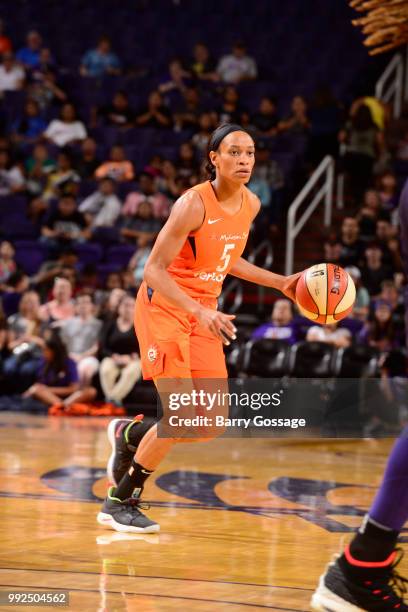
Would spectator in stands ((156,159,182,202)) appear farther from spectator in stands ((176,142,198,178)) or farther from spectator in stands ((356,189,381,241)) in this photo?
spectator in stands ((356,189,381,241))

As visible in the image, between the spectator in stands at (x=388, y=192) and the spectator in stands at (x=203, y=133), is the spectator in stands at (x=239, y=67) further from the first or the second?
the spectator in stands at (x=388, y=192)

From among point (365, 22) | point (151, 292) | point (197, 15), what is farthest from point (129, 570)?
point (197, 15)

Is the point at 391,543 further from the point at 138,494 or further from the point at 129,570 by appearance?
the point at 138,494

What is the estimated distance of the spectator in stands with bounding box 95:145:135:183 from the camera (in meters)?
15.2

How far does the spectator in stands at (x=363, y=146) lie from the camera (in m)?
14.6

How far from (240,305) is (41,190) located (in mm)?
3629

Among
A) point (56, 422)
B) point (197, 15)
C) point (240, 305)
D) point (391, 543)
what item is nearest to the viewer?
point (391, 543)

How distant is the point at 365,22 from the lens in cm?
476

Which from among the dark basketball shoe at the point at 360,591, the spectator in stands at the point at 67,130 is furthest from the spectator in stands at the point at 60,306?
the dark basketball shoe at the point at 360,591

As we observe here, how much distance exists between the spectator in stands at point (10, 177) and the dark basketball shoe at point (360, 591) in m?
12.1

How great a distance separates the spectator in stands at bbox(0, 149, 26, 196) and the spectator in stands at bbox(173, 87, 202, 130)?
235 centimetres

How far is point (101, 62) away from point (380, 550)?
47.4 ft

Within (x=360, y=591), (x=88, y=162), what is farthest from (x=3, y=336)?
(x=360, y=591)

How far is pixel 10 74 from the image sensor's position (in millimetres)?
16953
